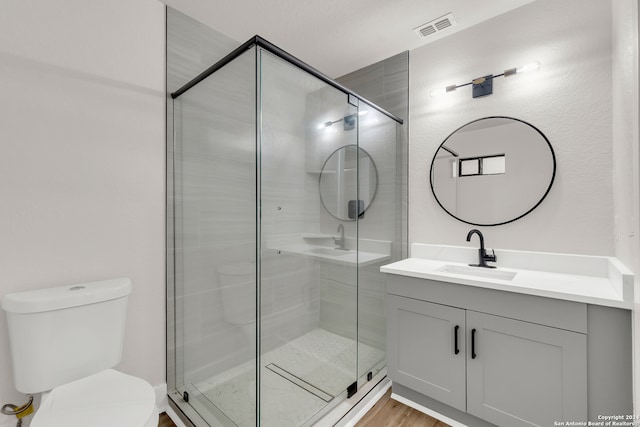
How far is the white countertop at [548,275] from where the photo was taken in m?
1.24

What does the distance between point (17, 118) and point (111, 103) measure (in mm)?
391

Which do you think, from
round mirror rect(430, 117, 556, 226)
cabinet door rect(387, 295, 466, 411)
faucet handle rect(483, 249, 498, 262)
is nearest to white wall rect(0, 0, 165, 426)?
cabinet door rect(387, 295, 466, 411)

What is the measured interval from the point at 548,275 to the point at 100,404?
7.34 feet

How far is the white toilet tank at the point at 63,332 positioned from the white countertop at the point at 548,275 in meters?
1.52

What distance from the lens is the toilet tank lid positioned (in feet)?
3.82

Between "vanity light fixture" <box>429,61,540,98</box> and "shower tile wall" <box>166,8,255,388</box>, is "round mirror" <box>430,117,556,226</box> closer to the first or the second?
"vanity light fixture" <box>429,61,540,98</box>

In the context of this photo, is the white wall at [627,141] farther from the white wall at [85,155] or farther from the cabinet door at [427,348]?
the white wall at [85,155]

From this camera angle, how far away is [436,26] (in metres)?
1.98

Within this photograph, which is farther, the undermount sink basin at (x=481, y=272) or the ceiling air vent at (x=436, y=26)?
the ceiling air vent at (x=436, y=26)

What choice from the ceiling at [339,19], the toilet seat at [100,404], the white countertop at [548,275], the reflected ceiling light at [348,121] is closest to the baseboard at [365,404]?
the white countertop at [548,275]

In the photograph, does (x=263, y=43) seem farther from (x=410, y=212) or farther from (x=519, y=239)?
(x=519, y=239)

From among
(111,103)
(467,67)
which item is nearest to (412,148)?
(467,67)

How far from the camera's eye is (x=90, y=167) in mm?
1478

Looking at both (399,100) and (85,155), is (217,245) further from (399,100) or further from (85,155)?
(399,100)
